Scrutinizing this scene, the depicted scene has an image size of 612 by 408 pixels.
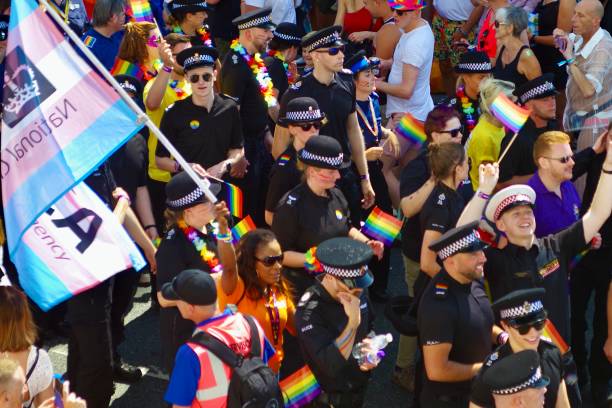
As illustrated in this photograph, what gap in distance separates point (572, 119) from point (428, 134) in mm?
2182

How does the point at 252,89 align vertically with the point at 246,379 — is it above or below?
below

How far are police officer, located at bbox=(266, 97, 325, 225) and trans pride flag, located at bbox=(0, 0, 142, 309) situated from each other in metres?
2.03

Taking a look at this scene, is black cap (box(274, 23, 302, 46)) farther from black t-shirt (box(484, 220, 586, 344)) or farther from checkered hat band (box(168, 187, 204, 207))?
black t-shirt (box(484, 220, 586, 344))

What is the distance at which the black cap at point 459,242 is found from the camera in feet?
19.7

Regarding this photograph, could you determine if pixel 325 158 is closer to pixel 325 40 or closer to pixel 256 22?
pixel 325 40

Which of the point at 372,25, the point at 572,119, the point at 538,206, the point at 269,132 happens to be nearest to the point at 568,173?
the point at 538,206

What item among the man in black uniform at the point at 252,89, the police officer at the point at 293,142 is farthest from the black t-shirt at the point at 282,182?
the man in black uniform at the point at 252,89

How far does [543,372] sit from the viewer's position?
5496 mm

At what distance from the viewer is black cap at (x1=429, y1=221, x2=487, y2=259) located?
237 inches

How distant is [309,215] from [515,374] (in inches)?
88.6

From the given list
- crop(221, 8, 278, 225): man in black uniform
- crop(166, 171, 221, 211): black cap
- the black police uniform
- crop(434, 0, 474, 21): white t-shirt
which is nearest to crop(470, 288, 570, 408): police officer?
the black police uniform

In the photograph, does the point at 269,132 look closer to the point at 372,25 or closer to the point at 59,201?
the point at 372,25

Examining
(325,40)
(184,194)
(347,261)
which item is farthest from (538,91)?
(184,194)

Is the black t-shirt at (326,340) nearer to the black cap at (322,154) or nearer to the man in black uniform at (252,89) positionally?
the black cap at (322,154)
